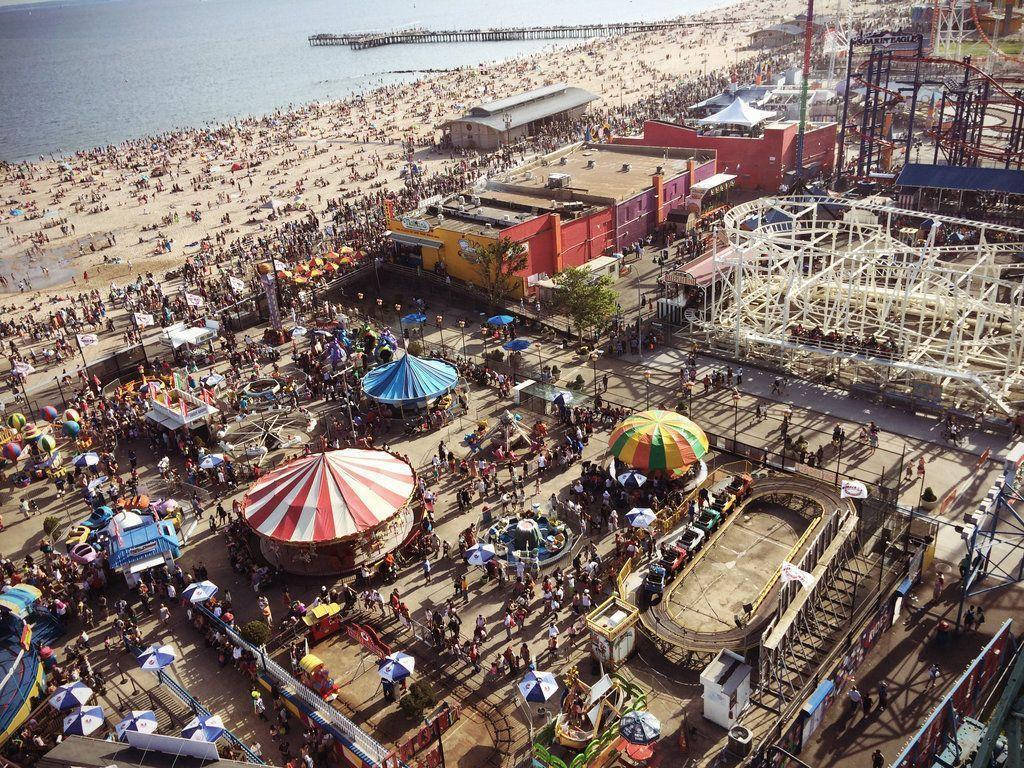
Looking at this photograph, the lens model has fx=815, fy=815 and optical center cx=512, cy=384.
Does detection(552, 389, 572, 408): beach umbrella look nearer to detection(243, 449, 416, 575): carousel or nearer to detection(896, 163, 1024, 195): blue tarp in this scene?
detection(243, 449, 416, 575): carousel

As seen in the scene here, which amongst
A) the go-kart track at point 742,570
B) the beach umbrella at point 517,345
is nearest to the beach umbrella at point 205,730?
the go-kart track at point 742,570

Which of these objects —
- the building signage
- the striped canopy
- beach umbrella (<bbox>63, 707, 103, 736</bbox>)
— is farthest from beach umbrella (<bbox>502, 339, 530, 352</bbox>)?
beach umbrella (<bbox>63, 707, 103, 736</bbox>)

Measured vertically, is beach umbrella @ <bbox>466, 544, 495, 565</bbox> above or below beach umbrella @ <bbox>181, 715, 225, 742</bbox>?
above

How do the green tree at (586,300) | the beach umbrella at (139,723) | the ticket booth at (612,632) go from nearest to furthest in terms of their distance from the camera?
the beach umbrella at (139,723) < the ticket booth at (612,632) < the green tree at (586,300)

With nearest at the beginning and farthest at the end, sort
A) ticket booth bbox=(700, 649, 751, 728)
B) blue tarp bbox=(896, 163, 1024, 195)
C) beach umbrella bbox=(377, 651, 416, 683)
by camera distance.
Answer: ticket booth bbox=(700, 649, 751, 728), beach umbrella bbox=(377, 651, 416, 683), blue tarp bbox=(896, 163, 1024, 195)

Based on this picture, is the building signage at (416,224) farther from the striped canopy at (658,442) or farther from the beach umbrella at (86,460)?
the striped canopy at (658,442)

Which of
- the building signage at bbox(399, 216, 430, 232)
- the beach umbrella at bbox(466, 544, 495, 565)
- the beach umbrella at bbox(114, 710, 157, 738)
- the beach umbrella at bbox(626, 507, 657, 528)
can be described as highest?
the building signage at bbox(399, 216, 430, 232)

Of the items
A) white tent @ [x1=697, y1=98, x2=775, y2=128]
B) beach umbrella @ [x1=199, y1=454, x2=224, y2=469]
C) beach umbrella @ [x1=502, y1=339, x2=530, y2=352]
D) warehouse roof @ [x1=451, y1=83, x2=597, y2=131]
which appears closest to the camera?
beach umbrella @ [x1=199, y1=454, x2=224, y2=469]

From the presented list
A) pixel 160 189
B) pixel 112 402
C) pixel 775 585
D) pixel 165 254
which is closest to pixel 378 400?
pixel 112 402
